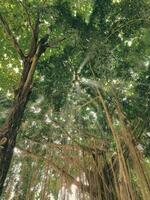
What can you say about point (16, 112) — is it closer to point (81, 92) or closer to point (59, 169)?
point (59, 169)

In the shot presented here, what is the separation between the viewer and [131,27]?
16.8 ft

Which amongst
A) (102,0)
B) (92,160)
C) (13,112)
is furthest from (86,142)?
(102,0)

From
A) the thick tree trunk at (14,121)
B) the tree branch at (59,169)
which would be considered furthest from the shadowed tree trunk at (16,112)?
the tree branch at (59,169)

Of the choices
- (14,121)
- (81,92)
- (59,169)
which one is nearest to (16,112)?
(14,121)

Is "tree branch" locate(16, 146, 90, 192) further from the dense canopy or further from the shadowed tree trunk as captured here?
the shadowed tree trunk

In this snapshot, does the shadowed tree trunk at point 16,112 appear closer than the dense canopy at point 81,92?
Yes

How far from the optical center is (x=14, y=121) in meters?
3.23

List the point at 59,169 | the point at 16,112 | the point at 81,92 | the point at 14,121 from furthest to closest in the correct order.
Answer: the point at 81,92 → the point at 59,169 → the point at 16,112 → the point at 14,121

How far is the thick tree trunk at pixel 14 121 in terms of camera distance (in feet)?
9.48

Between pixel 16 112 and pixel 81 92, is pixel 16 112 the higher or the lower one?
the lower one

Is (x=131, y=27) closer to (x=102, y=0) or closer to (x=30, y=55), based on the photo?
Answer: (x=102, y=0)

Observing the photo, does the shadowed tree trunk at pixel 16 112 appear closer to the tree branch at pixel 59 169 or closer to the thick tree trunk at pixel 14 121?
the thick tree trunk at pixel 14 121

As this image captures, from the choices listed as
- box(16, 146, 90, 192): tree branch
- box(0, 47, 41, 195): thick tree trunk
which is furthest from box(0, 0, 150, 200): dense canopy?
box(0, 47, 41, 195): thick tree trunk

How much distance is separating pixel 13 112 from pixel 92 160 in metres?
1.85
